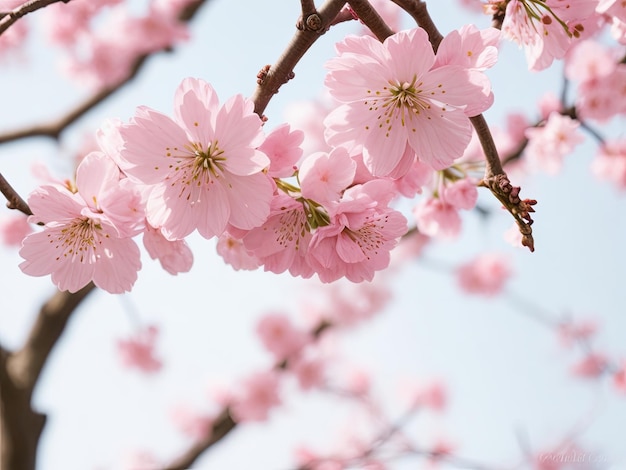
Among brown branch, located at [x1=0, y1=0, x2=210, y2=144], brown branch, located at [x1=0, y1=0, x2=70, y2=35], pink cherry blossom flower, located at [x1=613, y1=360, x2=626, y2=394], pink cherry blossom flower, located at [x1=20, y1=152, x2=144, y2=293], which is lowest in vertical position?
pink cherry blossom flower, located at [x1=613, y1=360, x2=626, y2=394]

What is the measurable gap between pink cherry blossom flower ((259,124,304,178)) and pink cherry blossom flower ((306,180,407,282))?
10cm

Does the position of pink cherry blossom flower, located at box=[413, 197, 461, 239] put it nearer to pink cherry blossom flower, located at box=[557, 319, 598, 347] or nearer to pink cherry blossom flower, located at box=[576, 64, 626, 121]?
pink cherry blossom flower, located at box=[576, 64, 626, 121]

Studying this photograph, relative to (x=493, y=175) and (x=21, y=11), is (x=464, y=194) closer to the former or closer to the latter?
(x=493, y=175)

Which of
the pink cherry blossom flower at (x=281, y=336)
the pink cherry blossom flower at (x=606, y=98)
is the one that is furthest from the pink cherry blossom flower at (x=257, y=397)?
the pink cherry blossom flower at (x=606, y=98)

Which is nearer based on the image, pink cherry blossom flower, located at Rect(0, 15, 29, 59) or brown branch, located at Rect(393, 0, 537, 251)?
brown branch, located at Rect(393, 0, 537, 251)

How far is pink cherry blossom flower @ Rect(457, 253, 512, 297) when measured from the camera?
205 inches

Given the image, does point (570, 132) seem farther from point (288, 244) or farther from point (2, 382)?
point (2, 382)

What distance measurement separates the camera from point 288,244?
0.90 metres

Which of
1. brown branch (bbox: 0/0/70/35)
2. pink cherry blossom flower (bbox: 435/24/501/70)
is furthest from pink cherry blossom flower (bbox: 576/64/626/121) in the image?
brown branch (bbox: 0/0/70/35)

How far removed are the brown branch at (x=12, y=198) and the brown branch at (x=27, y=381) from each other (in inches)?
64.4

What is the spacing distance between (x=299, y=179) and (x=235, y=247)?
24 centimetres

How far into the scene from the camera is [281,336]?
192 inches

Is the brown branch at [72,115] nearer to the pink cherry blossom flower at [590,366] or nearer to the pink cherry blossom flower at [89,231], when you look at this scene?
the pink cherry blossom flower at [89,231]

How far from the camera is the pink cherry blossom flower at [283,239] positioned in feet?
2.86
